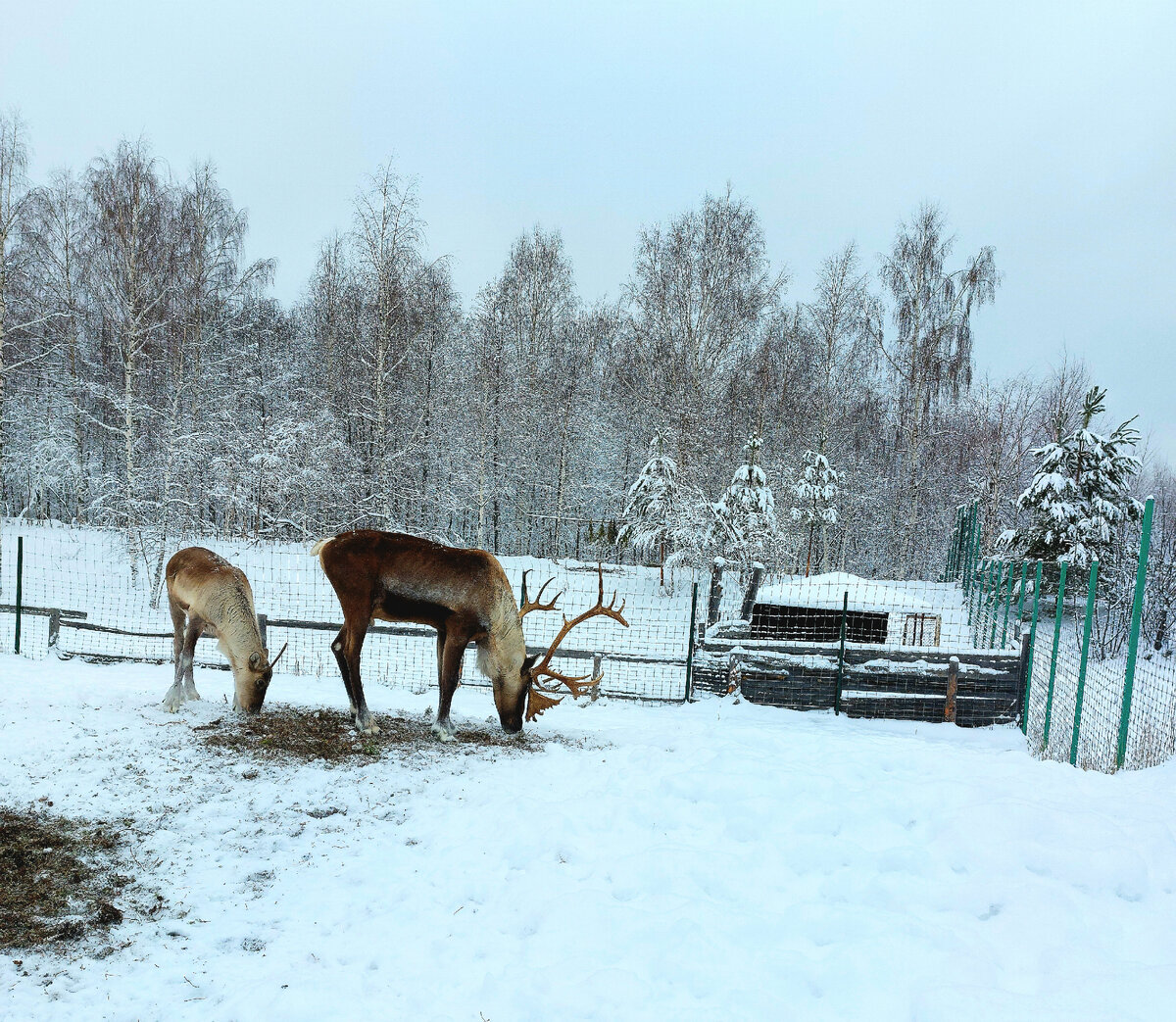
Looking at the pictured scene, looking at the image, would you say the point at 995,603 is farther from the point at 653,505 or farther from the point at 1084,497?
the point at 653,505

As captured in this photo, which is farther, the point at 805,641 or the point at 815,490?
the point at 815,490

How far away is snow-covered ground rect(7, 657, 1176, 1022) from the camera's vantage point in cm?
274

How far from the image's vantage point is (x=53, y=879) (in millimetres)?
3289

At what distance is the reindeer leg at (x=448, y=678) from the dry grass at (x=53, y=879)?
95.4 inches

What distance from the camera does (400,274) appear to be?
17.0m

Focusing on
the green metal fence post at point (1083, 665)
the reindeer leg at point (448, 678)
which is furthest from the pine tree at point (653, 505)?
the reindeer leg at point (448, 678)

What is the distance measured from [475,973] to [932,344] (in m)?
23.6

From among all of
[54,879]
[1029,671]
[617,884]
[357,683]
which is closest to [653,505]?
[1029,671]

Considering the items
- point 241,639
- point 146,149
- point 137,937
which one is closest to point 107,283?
point 146,149

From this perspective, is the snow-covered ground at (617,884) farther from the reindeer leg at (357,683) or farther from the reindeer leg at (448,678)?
the reindeer leg at (357,683)

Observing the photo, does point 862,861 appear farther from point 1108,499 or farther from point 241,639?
point 1108,499

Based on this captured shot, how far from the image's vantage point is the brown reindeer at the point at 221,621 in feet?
18.9

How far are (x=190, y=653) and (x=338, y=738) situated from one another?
1.69m

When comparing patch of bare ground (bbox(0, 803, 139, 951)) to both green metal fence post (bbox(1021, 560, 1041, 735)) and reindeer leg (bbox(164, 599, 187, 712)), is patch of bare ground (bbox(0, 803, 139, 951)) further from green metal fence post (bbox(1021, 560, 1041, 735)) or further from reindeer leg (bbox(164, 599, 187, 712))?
green metal fence post (bbox(1021, 560, 1041, 735))
